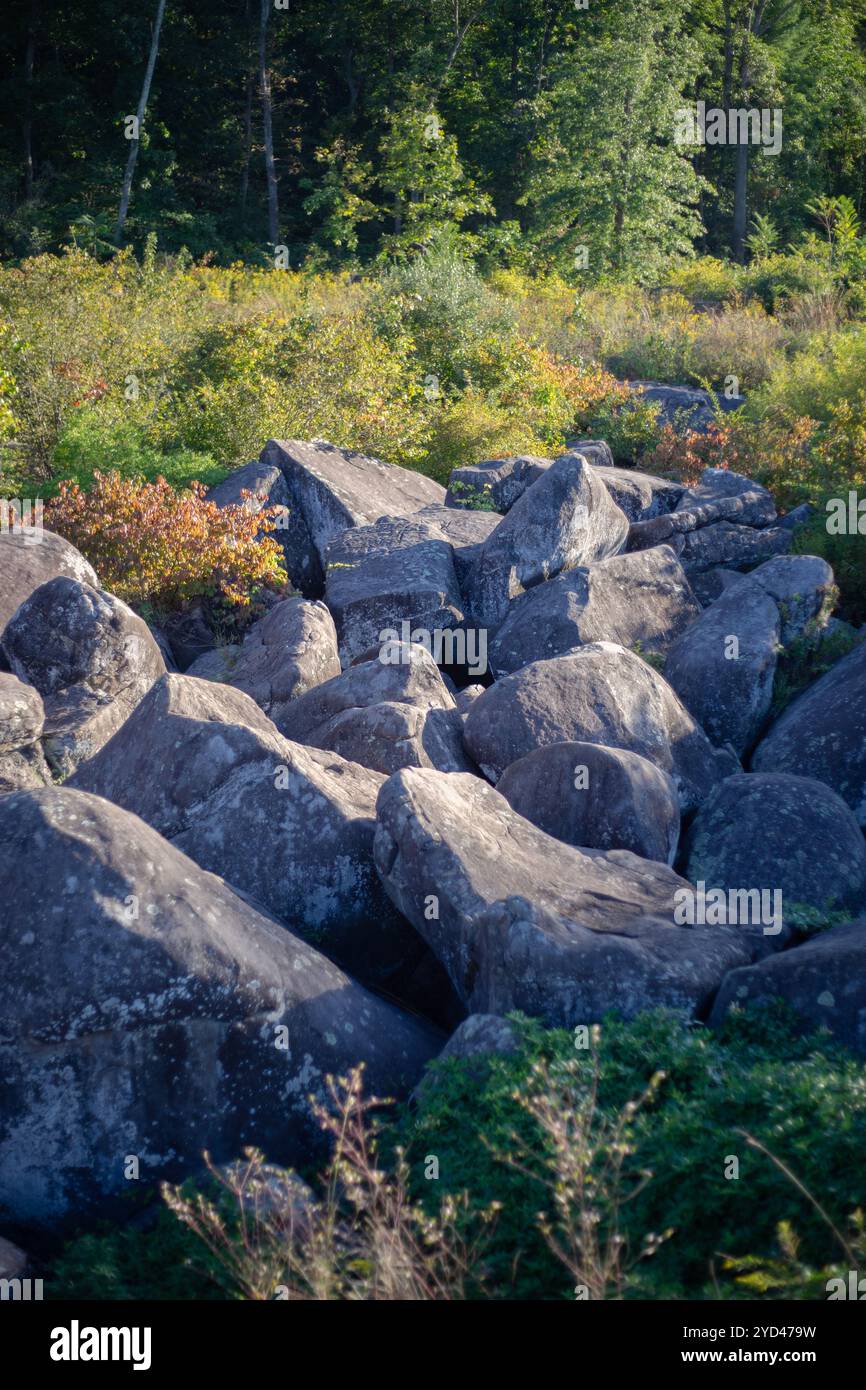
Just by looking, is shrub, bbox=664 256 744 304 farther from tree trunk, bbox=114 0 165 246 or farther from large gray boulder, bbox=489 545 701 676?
large gray boulder, bbox=489 545 701 676

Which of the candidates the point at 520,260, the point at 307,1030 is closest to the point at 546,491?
the point at 307,1030

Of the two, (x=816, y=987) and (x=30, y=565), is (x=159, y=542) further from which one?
(x=816, y=987)

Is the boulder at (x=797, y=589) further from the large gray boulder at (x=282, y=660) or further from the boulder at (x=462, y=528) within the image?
the large gray boulder at (x=282, y=660)

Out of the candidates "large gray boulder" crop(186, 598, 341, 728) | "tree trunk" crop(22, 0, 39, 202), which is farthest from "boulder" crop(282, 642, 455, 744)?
"tree trunk" crop(22, 0, 39, 202)

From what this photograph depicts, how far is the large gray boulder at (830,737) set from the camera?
8.41 metres

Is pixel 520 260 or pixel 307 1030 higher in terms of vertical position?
pixel 520 260

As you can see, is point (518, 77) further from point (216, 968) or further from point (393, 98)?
point (216, 968)

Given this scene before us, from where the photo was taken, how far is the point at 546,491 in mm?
11039

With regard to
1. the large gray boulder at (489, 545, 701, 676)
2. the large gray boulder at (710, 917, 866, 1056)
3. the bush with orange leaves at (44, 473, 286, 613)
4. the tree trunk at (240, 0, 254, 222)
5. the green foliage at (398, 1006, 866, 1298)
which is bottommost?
the green foliage at (398, 1006, 866, 1298)

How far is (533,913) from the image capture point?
5.47 meters

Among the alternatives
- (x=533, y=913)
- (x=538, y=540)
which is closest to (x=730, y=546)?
(x=538, y=540)

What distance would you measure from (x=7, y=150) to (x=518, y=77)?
1580 centimetres

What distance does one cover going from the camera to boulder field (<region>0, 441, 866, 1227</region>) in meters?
4.83

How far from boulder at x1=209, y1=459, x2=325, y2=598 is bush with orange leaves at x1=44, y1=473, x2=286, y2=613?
0.91m
